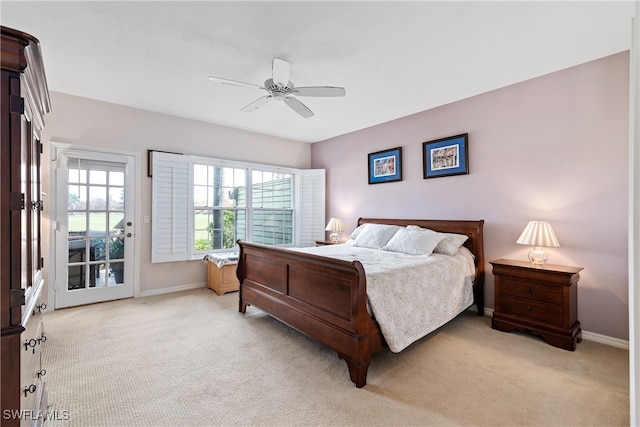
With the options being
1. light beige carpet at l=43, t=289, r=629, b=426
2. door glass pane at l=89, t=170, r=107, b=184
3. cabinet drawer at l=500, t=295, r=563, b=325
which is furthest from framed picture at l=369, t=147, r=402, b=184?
door glass pane at l=89, t=170, r=107, b=184

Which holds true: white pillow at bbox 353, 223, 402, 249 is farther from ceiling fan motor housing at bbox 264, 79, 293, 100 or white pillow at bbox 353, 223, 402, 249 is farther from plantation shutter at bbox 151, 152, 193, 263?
plantation shutter at bbox 151, 152, 193, 263

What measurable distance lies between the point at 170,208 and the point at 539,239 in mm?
4673

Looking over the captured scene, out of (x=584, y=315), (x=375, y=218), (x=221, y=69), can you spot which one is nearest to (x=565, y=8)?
(x=584, y=315)

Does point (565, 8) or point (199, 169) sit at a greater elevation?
point (565, 8)

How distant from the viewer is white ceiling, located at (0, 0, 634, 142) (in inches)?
84.6

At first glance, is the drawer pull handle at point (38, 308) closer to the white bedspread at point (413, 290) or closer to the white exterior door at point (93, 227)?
the white bedspread at point (413, 290)

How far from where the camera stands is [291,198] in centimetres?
591

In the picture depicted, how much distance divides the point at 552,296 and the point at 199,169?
4856mm

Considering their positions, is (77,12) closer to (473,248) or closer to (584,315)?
(473,248)

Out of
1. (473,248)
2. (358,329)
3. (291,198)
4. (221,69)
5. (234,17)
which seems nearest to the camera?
(358,329)

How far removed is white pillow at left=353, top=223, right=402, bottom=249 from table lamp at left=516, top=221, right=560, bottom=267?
151cm

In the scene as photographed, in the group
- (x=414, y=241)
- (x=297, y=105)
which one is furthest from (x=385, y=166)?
(x=297, y=105)

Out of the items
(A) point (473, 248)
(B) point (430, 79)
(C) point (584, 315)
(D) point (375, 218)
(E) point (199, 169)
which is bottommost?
(C) point (584, 315)

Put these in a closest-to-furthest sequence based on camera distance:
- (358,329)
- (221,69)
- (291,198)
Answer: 1. (358,329)
2. (221,69)
3. (291,198)
